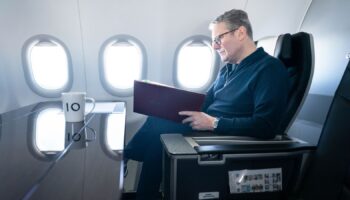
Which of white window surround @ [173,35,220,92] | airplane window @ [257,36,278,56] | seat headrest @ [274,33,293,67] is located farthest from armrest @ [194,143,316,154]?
white window surround @ [173,35,220,92]

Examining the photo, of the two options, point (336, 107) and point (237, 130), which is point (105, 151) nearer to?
point (237, 130)

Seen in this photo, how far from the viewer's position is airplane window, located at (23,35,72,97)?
193 centimetres

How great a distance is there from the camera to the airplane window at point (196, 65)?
2074 millimetres

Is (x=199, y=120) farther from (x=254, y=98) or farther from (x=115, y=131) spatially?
(x=115, y=131)

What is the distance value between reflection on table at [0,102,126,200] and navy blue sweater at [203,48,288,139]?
0.55 metres

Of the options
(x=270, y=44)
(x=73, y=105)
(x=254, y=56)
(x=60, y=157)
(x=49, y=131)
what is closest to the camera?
(x=60, y=157)

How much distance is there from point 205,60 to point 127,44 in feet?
2.14

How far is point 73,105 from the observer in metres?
1.15

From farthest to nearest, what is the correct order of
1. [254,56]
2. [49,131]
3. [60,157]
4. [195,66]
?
[195,66], [254,56], [49,131], [60,157]

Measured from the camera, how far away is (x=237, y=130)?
1.20m

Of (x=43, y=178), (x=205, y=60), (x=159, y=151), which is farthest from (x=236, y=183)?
(x=205, y=60)

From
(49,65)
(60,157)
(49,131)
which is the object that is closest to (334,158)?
(60,157)

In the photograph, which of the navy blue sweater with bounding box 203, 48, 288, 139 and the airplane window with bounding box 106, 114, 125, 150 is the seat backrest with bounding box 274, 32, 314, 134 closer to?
the navy blue sweater with bounding box 203, 48, 288, 139

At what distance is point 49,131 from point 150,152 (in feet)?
1.67
